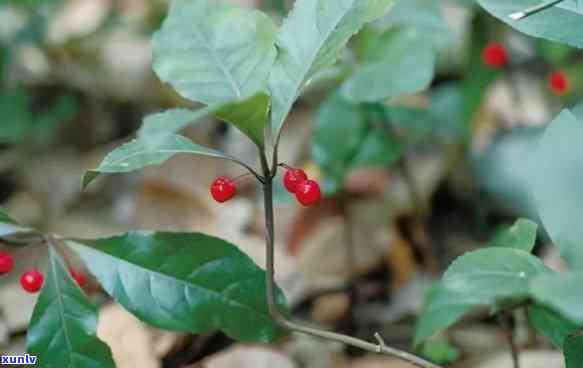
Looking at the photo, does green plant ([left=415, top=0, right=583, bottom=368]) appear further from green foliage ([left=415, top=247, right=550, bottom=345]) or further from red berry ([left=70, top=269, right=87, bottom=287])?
red berry ([left=70, top=269, right=87, bottom=287])

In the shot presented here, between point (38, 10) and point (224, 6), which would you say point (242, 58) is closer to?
point (224, 6)

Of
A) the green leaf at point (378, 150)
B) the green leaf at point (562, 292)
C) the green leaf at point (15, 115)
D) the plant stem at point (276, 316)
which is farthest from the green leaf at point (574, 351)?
the green leaf at point (15, 115)

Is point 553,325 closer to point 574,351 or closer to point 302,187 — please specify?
point 574,351

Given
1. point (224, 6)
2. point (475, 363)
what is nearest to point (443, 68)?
point (475, 363)

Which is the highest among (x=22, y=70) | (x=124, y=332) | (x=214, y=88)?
(x=214, y=88)

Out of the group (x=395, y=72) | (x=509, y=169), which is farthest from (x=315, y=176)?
(x=395, y=72)

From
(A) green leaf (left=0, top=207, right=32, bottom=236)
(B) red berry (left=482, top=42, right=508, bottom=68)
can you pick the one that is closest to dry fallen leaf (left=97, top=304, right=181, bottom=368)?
(A) green leaf (left=0, top=207, right=32, bottom=236)

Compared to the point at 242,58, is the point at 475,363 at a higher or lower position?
lower
